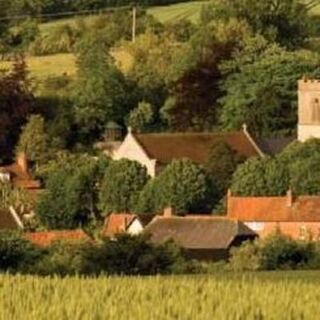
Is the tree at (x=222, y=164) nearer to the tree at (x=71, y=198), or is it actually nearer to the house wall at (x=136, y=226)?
the tree at (x=71, y=198)

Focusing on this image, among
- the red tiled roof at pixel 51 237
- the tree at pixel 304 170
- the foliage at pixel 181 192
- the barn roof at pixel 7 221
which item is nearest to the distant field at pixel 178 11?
the foliage at pixel 181 192

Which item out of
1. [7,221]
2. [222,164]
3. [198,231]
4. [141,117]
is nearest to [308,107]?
[141,117]

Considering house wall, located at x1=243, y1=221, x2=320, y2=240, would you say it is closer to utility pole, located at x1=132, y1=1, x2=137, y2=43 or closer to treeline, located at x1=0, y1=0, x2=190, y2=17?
utility pole, located at x1=132, y1=1, x2=137, y2=43

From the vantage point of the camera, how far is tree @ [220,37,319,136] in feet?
248

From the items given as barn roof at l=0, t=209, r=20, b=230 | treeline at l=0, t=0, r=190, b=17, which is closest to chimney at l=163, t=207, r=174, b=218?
barn roof at l=0, t=209, r=20, b=230

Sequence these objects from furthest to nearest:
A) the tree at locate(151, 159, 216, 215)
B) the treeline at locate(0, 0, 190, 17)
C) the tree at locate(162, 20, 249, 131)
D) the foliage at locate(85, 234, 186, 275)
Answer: the treeline at locate(0, 0, 190, 17) → the tree at locate(162, 20, 249, 131) → the tree at locate(151, 159, 216, 215) → the foliage at locate(85, 234, 186, 275)

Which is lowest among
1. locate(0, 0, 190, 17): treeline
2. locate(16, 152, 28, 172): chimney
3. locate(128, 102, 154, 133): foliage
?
locate(16, 152, 28, 172): chimney

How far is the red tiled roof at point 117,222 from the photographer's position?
188ft

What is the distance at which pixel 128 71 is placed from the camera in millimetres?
87625

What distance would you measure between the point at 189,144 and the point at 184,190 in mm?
9954

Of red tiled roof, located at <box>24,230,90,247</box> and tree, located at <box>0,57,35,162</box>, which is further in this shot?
tree, located at <box>0,57,35,162</box>

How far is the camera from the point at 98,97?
79750 millimetres

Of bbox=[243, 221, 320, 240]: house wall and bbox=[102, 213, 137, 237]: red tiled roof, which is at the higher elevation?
bbox=[102, 213, 137, 237]: red tiled roof

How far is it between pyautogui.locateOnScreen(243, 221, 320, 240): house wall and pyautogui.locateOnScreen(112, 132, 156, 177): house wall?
839 cm
